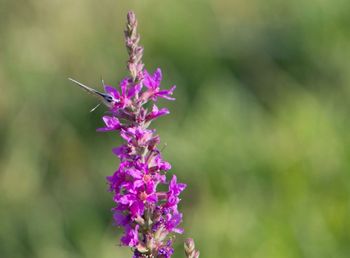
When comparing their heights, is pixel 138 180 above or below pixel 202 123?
below

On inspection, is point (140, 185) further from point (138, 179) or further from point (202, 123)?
point (202, 123)

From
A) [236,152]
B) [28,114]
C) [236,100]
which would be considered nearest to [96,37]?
[28,114]

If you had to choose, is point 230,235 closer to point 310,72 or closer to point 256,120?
point 256,120

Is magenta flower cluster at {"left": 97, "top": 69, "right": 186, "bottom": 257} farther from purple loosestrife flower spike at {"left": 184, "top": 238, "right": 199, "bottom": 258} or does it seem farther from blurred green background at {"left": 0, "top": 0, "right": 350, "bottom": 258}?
blurred green background at {"left": 0, "top": 0, "right": 350, "bottom": 258}

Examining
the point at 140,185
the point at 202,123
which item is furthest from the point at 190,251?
the point at 202,123

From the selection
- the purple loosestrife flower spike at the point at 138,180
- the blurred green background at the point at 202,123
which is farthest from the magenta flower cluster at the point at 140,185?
the blurred green background at the point at 202,123

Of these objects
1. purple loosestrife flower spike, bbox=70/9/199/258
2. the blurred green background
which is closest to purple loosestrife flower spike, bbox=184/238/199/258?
purple loosestrife flower spike, bbox=70/9/199/258
